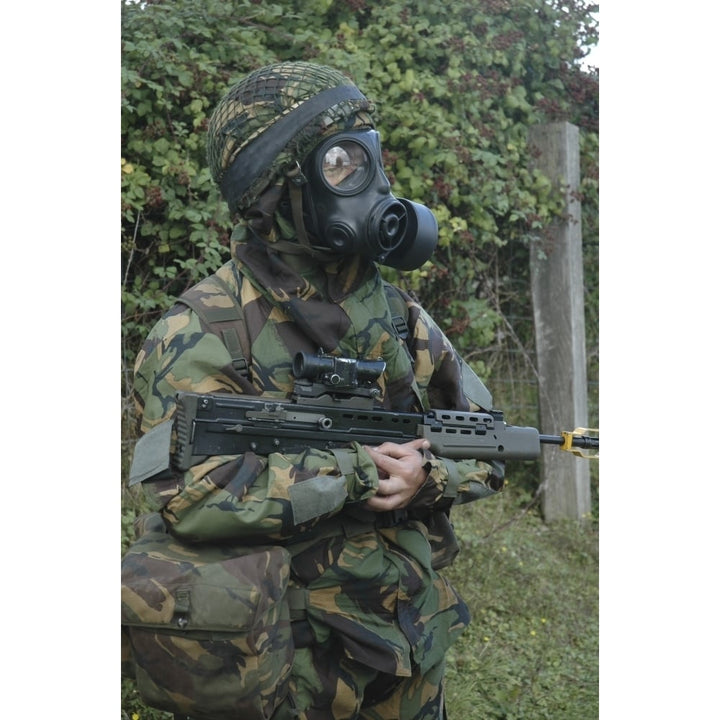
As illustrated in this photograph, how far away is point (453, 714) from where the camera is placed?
3904 millimetres

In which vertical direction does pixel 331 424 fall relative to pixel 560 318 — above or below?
below

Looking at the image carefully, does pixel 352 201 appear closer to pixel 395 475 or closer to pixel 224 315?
pixel 224 315

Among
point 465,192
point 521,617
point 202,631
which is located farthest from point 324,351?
point 465,192

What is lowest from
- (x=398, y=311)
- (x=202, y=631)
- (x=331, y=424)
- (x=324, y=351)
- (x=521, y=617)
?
(x=521, y=617)

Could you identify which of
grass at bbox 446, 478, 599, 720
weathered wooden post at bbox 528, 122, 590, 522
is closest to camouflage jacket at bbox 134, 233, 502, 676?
grass at bbox 446, 478, 599, 720

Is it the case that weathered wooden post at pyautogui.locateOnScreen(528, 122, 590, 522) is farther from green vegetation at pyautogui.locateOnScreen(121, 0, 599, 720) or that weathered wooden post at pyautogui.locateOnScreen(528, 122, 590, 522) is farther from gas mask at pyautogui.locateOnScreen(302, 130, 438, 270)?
gas mask at pyautogui.locateOnScreen(302, 130, 438, 270)

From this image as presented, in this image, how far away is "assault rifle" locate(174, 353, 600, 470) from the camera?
2207mm

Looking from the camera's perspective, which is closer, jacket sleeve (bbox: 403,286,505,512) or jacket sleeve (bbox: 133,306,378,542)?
jacket sleeve (bbox: 133,306,378,542)

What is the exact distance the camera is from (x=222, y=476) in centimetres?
218

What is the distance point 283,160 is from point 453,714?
100 inches

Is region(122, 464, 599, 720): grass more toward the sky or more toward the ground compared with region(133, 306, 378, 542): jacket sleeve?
more toward the ground

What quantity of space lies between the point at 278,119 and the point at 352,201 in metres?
0.28
